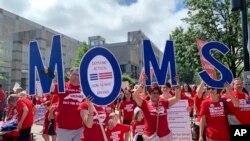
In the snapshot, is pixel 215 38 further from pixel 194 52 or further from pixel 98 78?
pixel 98 78

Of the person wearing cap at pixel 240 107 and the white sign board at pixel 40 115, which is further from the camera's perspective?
Answer: the white sign board at pixel 40 115

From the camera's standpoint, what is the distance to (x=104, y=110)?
18.0 feet

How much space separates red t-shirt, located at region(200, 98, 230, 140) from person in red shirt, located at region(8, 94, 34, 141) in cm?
416

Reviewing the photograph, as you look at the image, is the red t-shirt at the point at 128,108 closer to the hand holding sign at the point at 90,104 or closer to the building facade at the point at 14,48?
the hand holding sign at the point at 90,104

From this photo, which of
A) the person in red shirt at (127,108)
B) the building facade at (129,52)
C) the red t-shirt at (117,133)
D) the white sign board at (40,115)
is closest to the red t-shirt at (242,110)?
the red t-shirt at (117,133)

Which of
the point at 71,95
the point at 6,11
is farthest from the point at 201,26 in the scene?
the point at 6,11

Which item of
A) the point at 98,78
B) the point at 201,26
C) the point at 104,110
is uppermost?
the point at 201,26

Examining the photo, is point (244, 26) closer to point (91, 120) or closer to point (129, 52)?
point (91, 120)

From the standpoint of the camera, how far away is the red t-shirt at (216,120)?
628 cm

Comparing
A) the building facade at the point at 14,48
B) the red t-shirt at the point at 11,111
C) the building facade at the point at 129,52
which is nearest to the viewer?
the red t-shirt at the point at 11,111

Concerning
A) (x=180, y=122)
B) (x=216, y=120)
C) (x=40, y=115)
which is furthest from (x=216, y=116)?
(x=40, y=115)

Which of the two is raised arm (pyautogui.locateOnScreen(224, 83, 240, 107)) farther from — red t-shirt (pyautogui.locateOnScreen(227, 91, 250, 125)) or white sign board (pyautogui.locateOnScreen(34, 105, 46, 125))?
white sign board (pyautogui.locateOnScreen(34, 105, 46, 125))

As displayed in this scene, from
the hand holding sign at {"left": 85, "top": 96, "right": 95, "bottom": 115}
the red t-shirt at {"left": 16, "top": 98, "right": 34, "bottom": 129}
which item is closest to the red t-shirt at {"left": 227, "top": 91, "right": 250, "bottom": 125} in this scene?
the hand holding sign at {"left": 85, "top": 96, "right": 95, "bottom": 115}

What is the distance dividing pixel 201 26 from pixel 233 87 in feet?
85.2
